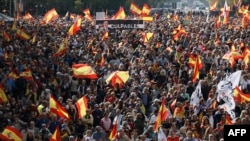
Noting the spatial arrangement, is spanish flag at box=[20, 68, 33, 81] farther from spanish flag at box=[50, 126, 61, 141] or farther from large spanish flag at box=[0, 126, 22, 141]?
spanish flag at box=[50, 126, 61, 141]

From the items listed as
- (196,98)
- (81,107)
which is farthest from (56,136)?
(196,98)

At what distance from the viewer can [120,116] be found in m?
17.3

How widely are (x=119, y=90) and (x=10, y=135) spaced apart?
6377 mm

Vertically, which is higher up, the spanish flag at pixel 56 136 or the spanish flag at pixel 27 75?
the spanish flag at pixel 56 136

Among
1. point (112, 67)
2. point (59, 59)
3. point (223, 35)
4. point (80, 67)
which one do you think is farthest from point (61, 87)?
point (223, 35)

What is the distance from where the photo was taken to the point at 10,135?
15.3m

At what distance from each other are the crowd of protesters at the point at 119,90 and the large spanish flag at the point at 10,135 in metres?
0.57

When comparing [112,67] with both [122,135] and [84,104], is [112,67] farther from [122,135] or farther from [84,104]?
[122,135]

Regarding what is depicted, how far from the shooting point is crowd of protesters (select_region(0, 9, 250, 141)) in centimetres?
1616

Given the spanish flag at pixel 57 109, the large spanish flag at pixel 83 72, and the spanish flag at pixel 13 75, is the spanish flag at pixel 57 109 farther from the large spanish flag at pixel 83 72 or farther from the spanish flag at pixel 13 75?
the spanish flag at pixel 13 75

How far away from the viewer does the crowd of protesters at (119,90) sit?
1616cm

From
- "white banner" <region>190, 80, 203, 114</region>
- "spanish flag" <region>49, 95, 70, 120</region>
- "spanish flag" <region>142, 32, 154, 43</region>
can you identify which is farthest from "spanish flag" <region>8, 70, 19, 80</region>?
"spanish flag" <region>142, 32, 154, 43</region>

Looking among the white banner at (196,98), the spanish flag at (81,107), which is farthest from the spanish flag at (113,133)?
the white banner at (196,98)

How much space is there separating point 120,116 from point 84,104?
1.01 metres
